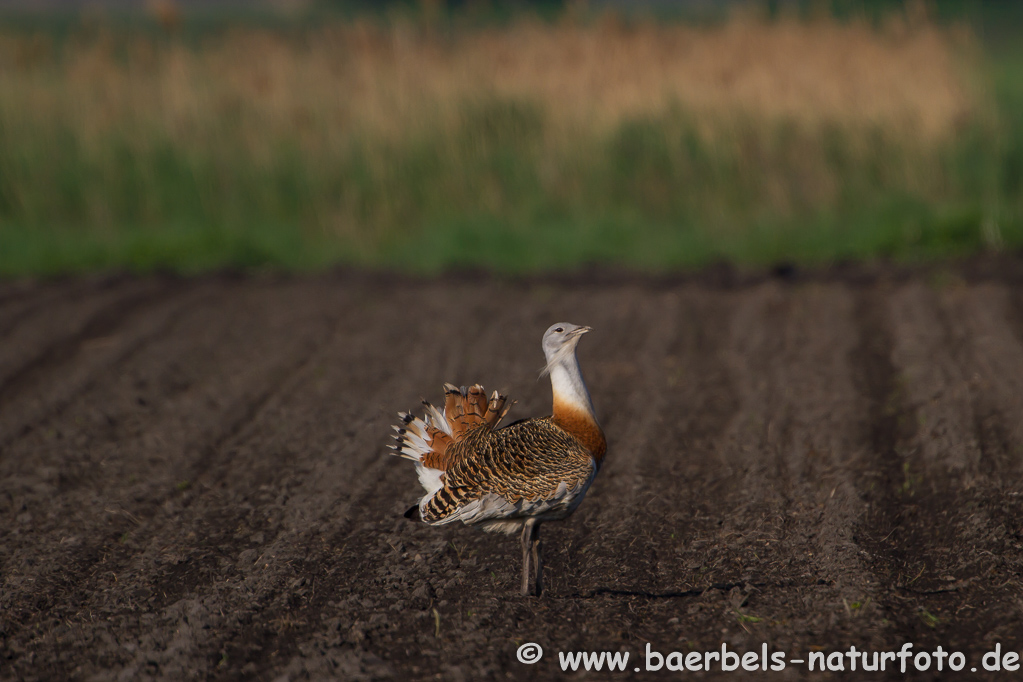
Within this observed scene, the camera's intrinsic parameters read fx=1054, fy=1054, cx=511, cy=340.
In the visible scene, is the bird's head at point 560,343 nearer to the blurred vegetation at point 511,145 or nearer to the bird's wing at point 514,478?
the bird's wing at point 514,478

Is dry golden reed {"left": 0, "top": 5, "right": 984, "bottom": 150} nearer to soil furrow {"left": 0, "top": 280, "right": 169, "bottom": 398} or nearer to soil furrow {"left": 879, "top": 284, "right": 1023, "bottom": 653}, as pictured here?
soil furrow {"left": 0, "top": 280, "right": 169, "bottom": 398}

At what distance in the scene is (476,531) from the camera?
488 centimetres

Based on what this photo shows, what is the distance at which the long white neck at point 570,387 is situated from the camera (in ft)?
13.3

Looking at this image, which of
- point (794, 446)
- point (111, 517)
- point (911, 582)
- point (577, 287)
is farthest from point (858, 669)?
point (577, 287)

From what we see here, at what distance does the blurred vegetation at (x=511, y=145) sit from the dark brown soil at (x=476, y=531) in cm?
105

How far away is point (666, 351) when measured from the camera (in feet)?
23.6

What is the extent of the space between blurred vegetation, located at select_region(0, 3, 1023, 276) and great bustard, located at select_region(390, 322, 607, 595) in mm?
5231

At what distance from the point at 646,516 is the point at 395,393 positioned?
2177 millimetres

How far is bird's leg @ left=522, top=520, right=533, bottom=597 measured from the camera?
3.96 m

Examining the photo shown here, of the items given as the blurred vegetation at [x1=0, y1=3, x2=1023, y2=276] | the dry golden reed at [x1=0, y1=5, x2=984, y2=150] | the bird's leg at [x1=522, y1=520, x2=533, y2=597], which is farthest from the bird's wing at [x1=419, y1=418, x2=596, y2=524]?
the dry golden reed at [x1=0, y1=5, x2=984, y2=150]

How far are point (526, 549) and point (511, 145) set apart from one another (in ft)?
25.3

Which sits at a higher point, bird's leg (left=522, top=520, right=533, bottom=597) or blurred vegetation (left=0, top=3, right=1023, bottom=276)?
blurred vegetation (left=0, top=3, right=1023, bottom=276)
